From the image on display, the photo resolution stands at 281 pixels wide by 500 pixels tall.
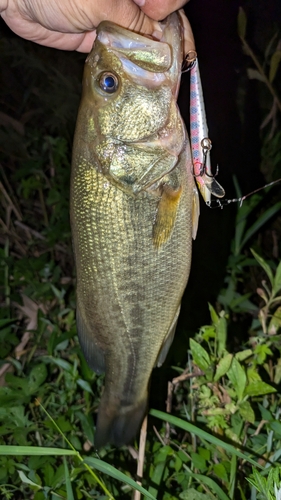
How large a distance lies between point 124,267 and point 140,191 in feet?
0.80

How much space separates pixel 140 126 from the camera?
4.89 ft

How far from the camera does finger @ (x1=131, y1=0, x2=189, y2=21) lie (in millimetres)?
1368

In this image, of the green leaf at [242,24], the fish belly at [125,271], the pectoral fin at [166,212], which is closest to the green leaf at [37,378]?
the fish belly at [125,271]

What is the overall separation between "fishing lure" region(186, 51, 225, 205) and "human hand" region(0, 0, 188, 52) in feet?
0.53

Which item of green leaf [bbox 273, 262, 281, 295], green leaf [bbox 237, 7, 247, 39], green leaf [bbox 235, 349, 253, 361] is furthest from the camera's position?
green leaf [bbox 237, 7, 247, 39]

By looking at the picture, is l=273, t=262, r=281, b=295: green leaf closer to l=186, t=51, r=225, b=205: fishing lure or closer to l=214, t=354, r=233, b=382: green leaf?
l=214, t=354, r=233, b=382: green leaf

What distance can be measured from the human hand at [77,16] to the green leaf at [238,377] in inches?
46.7

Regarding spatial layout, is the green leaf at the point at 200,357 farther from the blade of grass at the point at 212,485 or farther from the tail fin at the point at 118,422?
the blade of grass at the point at 212,485

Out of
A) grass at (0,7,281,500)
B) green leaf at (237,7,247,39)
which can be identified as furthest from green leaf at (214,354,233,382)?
green leaf at (237,7,247,39)

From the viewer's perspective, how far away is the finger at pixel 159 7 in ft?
4.49

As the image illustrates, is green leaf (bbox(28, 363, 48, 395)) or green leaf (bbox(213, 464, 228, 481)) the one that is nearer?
green leaf (bbox(213, 464, 228, 481))

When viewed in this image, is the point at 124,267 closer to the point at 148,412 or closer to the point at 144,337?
the point at 144,337

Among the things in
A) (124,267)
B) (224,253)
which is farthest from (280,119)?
(124,267)

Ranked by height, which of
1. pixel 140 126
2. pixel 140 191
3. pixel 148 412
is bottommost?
pixel 148 412
